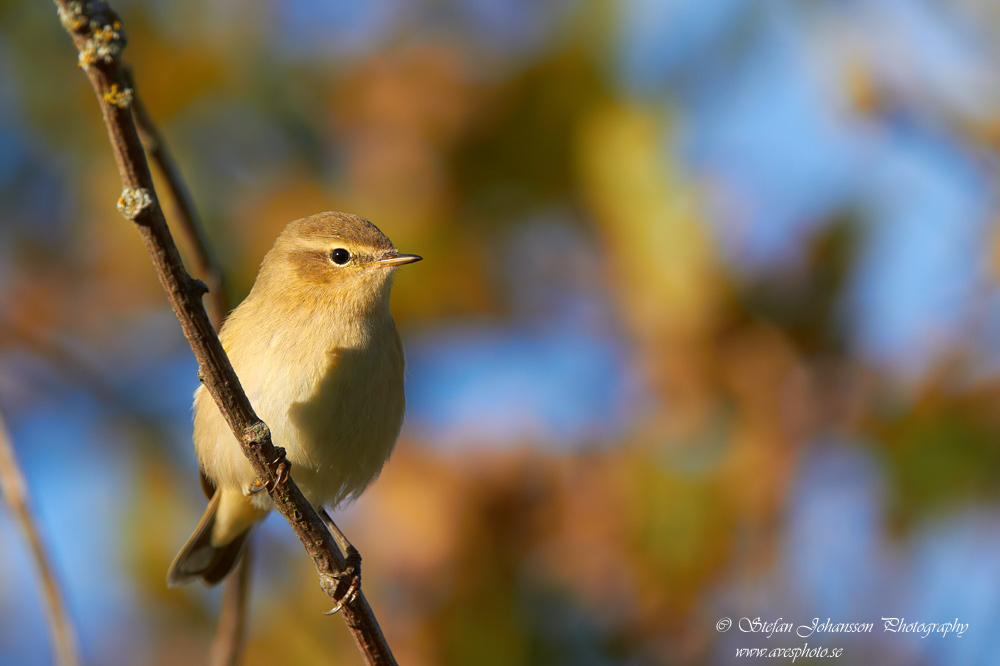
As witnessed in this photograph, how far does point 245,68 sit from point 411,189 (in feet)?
4.62

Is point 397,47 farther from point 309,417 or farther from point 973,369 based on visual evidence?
point 973,369

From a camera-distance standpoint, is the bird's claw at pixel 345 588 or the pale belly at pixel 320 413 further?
the pale belly at pixel 320 413

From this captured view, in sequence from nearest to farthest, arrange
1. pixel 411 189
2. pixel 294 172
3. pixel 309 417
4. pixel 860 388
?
→ 1. pixel 309 417
2. pixel 860 388
3. pixel 411 189
4. pixel 294 172

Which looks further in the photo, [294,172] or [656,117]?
[294,172]

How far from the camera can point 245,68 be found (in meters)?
5.28

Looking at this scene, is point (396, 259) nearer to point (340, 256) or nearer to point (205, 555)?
point (340, 256)

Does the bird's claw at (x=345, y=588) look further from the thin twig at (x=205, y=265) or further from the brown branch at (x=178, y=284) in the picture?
the thin twig at (x=205, y=265)

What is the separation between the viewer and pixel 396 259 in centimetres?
403

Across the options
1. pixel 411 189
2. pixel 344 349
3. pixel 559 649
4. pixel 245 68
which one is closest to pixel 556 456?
pixel 559 649

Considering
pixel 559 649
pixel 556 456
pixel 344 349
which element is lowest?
pixel 559 649

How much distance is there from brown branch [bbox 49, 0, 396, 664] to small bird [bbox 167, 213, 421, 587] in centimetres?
84

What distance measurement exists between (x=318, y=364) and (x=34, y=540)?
1.47m

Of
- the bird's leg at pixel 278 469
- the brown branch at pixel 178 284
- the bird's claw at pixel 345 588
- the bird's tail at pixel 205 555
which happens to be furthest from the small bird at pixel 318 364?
the bird's leg at pixel 278 469

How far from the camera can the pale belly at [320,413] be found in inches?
143
